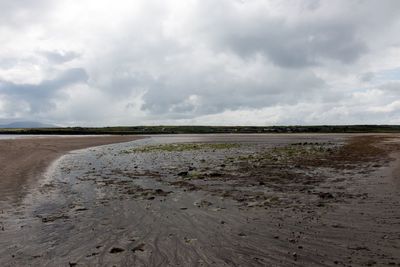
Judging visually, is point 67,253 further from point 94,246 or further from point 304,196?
point 304,196

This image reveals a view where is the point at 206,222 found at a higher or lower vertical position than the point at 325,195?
lower

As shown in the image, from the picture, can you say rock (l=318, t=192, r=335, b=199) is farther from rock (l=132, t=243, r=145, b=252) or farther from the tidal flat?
rock (l=132, t=243, r=145, b=252)

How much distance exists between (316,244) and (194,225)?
12.6 feet

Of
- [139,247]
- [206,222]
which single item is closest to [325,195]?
[206,222]

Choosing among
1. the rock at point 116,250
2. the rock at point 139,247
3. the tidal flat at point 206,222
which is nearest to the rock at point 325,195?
the tidal flat at point 206,222

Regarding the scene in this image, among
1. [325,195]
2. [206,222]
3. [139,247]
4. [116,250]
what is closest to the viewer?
[116,250]

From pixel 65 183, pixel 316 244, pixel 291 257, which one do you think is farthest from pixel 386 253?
pixel 65 183

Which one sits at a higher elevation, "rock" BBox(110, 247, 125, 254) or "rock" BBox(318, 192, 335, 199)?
"rock" BBox(318, 192, 335, 199)

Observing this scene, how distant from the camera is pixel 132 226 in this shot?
419 inches

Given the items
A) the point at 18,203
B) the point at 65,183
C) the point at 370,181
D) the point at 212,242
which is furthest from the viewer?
the point at 65,183

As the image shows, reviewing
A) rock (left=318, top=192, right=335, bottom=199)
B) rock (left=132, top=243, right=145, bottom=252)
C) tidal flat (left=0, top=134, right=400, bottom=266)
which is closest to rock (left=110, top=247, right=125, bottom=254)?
tidal flat (left=0, top=134, right=400, bottom=266)

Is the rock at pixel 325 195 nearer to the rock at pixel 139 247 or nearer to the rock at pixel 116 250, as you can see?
the rock at pixel 139 247

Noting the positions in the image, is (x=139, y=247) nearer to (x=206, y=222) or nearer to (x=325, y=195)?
(x=206, y=222)

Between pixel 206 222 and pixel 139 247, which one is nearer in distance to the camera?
pixel 139 247
